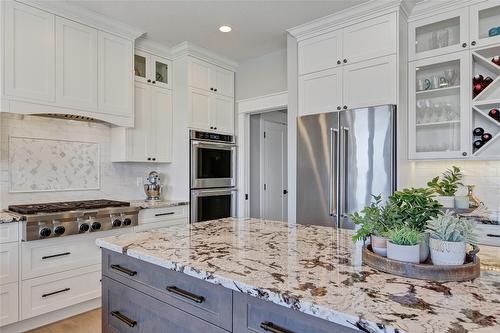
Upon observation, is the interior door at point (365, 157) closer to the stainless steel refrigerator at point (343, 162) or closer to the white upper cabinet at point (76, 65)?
the stainless steel refrigerator at point (343, 162)

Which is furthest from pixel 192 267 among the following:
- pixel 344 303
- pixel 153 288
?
pixel 344 303

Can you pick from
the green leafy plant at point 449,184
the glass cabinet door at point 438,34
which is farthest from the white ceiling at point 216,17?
the green leafy plant at point 449,184

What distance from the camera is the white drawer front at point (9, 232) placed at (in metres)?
2.40

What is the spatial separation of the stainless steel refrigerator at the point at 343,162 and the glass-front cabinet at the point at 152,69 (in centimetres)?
183

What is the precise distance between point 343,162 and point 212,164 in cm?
178

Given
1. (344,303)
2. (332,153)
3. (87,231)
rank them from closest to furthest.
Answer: (344,303), (87,231), (332,153)

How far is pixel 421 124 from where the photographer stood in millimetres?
2955

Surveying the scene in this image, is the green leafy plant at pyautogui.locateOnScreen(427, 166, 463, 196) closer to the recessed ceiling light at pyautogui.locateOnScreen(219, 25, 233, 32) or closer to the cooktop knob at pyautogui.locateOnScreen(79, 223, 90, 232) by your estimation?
the recessed ceiling light at pyautogui.locateOnScreen(219, 25, 233, 32)

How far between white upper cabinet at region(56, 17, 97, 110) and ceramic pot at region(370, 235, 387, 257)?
2.90m

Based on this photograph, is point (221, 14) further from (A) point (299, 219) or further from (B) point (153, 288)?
(B) point (153, 288)

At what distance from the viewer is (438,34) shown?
2.94 metres

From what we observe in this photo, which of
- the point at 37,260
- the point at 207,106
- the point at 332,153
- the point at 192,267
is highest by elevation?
the point at 207,106

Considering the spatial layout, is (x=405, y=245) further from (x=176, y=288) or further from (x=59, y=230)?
(x=59, y=230)

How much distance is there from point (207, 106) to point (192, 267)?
3225 mm
